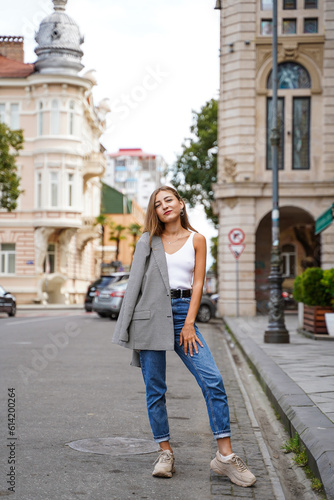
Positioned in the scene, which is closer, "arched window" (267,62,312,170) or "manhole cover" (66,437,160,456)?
"manhole cover" (66,437,160,456)

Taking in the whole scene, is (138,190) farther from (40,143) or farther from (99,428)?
(99,428)

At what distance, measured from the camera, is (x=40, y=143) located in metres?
53.7

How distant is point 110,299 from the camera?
2792 cm

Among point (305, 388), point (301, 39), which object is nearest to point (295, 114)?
point (301, 39)

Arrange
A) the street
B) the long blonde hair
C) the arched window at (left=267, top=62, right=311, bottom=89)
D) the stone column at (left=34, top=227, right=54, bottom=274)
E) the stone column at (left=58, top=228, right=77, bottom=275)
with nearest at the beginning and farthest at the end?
the street
the long blonde hair
the arched window at (left=267, top=62, right=311, bottom=89)
the stone column at (left=34, top=227, right=54, bottom=274)
the stone column at (left=58, top=228, right=77, bottom=275)

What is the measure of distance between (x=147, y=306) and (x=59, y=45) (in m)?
50.6

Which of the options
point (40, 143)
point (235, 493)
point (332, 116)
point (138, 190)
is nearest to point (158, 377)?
point (235, 493)

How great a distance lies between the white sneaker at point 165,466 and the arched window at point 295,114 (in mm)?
26229

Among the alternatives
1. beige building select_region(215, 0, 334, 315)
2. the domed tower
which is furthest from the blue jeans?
the domed tower

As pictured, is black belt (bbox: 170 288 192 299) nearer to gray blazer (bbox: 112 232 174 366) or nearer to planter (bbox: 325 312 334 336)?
gray blazer (bbox: 112 232 174 366)

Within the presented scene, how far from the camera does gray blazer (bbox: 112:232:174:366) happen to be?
5.29 m

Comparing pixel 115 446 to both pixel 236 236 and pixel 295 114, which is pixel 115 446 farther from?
pixel 295 114

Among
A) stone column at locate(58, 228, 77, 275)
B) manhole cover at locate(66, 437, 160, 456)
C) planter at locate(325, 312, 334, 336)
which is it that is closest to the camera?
manhole cover at locate(66, 437, 160, 456)

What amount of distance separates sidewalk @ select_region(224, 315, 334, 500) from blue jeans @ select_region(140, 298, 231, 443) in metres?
0.69
